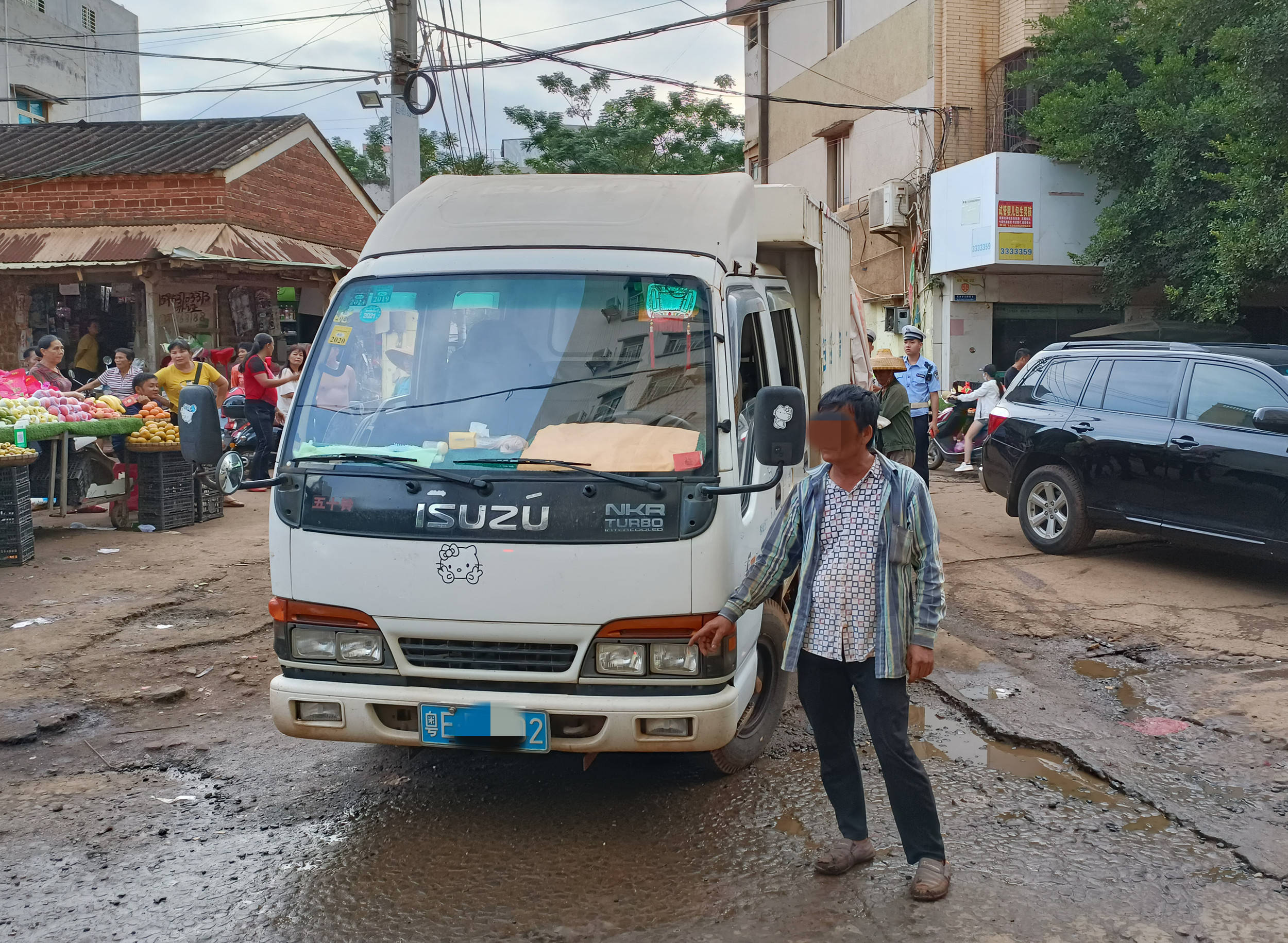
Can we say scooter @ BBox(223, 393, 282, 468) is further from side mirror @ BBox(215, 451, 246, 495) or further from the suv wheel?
the suv wheel

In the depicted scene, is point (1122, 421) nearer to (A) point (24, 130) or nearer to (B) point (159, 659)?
(B) point (159, 659)

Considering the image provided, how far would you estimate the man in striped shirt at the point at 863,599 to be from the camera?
349 cm

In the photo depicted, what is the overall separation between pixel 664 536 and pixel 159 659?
4.15m

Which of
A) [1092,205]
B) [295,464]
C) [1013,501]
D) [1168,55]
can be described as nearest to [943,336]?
[1092,205]

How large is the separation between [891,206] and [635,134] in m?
15.7

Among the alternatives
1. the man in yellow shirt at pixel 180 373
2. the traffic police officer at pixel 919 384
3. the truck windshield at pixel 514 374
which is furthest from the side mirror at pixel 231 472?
the man in yellow shirt at pixel 180 373

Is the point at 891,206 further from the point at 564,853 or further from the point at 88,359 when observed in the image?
the point at 564,853

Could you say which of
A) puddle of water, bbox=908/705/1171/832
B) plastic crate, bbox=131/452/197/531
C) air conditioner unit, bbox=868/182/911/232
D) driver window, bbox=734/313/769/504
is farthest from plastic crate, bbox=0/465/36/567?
air conditioner unit, bbox=868/182/911/232

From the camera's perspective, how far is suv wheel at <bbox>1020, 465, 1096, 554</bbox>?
8750 mm

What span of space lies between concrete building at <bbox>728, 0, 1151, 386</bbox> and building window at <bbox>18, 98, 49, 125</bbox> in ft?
67.3

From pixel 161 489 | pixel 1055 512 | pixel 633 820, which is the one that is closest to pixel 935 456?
pixel 1055 512

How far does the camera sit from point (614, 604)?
3.76 metres

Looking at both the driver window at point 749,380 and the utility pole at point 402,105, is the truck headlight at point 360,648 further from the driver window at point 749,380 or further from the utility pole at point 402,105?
the utility pole at point 402,105

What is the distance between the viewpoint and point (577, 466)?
153 inches
